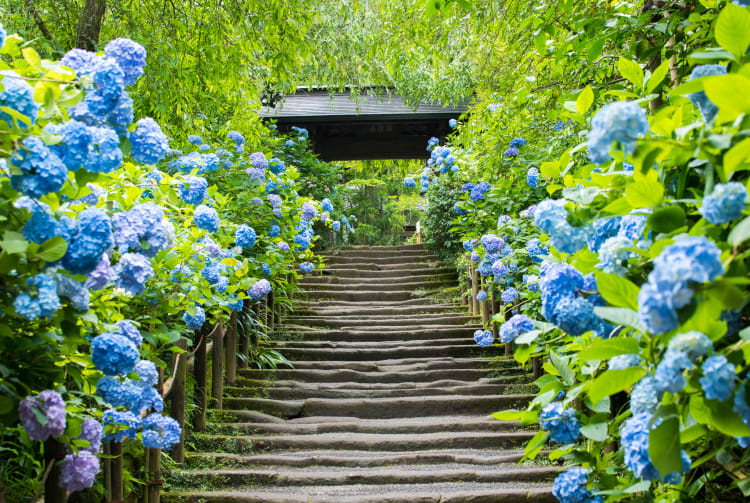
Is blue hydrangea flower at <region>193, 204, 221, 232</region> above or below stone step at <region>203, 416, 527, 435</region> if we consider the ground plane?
above

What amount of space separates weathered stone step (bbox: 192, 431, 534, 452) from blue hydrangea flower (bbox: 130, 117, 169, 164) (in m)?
3.20

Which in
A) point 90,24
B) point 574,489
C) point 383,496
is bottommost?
point 383,496

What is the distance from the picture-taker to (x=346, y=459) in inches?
167

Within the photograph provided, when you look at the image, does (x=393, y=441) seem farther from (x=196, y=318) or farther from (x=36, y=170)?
(x=36, y=170)

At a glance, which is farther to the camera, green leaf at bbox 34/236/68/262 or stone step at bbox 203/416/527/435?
stone step at bbox 203/416/527/435

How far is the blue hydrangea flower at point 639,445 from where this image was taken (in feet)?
3.88

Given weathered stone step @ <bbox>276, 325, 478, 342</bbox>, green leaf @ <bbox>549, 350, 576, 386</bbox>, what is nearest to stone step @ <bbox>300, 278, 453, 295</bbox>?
weathered stone step @ <bbox>276, 325, 478, 342</bbox>

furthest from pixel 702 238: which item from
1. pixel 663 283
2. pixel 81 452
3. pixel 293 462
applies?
pixel 293 462

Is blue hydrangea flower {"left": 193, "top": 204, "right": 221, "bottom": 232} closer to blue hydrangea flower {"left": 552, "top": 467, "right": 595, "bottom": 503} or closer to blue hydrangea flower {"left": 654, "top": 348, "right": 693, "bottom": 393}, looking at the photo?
blue hydrangea flower {"left": 552, "top": 467, "right": 595, "bottom": 503}

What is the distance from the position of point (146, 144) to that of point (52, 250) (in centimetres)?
44

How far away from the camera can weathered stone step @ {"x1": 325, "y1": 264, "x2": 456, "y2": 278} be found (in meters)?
8.80

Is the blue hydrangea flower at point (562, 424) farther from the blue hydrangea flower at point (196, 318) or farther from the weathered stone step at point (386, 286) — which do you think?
the weathered stone step at point (386, 286)

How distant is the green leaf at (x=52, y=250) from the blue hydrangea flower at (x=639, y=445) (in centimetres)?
111

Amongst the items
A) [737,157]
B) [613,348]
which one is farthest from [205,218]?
[737,157]
